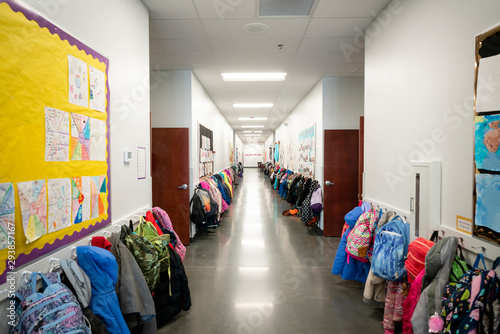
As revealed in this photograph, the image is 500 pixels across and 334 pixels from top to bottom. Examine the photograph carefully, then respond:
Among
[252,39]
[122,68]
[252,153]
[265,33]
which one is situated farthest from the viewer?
[252,153]

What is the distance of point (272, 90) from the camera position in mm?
6301

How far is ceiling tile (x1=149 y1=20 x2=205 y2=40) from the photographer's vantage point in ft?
10.3

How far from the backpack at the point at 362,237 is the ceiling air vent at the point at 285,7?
2.27 metres

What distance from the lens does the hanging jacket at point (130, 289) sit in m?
1.73

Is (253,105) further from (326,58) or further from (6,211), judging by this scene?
(6,211)

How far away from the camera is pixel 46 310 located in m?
1.18

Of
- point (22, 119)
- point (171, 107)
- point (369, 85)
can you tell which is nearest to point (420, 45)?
point (369, 85)

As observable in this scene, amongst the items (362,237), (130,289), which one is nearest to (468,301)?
(362,237)

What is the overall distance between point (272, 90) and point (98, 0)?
4731 mm

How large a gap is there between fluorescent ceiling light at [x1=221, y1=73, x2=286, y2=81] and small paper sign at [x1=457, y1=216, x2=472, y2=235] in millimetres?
4075

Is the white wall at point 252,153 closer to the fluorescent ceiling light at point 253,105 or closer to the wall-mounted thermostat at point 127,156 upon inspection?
the fluorescent ceiling light at point 253,105

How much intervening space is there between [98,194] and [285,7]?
2569 mm

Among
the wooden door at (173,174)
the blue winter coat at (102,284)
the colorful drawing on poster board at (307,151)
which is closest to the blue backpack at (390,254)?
the blue winter coat at (102,284)

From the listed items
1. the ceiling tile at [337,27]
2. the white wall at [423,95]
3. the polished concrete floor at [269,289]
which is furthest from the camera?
the ceiling tile at [337,27]
